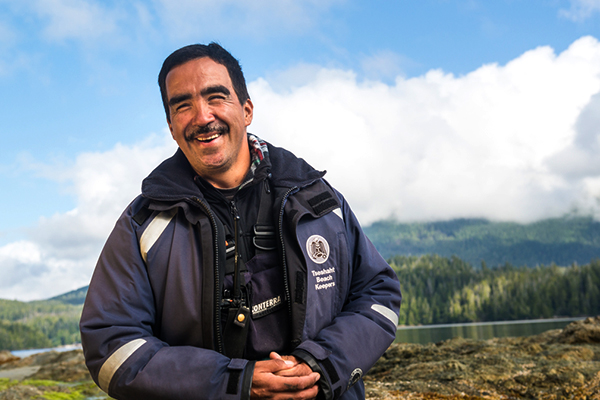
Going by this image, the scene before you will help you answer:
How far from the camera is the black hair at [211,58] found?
342 cm

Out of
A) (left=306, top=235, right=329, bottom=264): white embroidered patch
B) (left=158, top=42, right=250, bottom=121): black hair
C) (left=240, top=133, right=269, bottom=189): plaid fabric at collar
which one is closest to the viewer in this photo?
(left=306, top=235, right=329, bottom=264): white embroidered patch

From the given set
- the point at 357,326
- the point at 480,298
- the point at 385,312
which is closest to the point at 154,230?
the point at 357,326

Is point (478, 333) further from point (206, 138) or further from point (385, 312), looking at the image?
point (206, 138)

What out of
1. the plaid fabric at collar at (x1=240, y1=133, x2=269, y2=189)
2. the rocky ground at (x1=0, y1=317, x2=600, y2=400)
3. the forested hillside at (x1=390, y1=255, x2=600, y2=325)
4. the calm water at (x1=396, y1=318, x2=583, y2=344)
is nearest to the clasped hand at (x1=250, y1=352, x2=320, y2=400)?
the plaid fabric at collar at (x1=240, y1=133, x2=269, y2=189)

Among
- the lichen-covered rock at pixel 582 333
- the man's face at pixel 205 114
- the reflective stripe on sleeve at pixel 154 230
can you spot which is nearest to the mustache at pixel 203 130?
the man's face at pixel 205 114

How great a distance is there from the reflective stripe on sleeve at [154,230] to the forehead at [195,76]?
0.93 meters

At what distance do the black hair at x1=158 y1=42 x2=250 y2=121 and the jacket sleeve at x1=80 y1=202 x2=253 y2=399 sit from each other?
116cm

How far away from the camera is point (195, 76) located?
133 inches

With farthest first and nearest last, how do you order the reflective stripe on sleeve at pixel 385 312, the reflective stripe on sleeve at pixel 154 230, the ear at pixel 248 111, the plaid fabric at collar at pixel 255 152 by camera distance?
the ear at pixel 248 111, the plaid fabric at collar at pixel 255 152, the reflective stripe on sleeve at pixel 385 312, the reflective stripe on sleeve at pixel 154 230

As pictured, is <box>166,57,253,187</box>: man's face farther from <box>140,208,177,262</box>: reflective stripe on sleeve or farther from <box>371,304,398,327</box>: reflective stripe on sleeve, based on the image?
<box>371,304,398,327</box>: reflective stripe on sleeve

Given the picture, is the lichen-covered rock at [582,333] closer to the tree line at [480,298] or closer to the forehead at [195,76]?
the forehead at [195,76]

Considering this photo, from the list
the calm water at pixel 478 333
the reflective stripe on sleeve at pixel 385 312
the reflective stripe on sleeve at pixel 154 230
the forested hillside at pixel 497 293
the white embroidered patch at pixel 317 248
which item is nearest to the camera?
the reflective stripe on sleeve at pixel 154 230

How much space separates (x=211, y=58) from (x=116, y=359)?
216cm

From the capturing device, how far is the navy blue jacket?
107 inches
